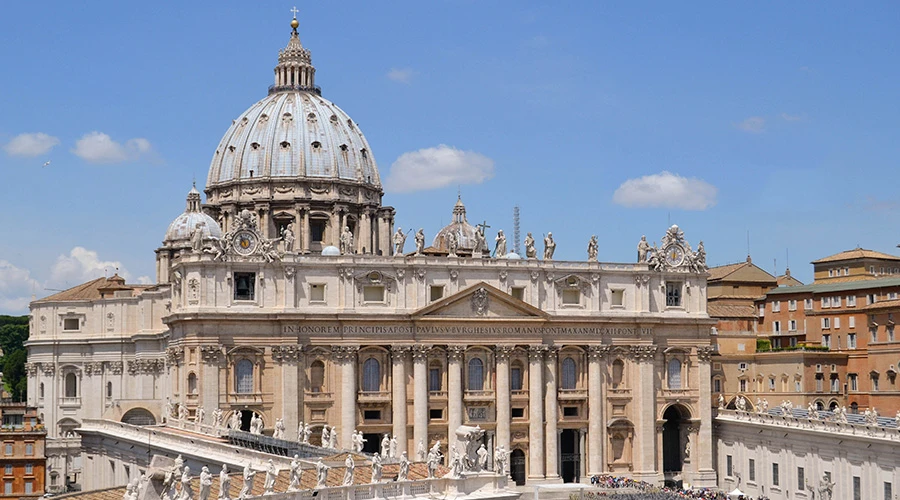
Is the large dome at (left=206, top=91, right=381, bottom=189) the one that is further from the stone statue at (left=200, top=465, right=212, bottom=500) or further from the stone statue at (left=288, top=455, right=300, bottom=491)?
the stone statue at (left=200, top=465, right=212, bottom=500)

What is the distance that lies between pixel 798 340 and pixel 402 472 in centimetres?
7620

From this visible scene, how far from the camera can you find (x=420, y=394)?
324ft

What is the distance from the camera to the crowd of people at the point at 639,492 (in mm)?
89119

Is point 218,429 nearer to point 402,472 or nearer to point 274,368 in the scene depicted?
point 274,368

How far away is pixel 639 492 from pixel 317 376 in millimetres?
21650

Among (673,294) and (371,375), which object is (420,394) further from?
(673,294)

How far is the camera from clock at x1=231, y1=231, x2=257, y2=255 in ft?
314

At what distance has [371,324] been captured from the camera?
98125 mm

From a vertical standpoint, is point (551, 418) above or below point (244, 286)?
below

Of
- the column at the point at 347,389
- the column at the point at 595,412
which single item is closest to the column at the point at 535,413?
the column at the point at 595,412

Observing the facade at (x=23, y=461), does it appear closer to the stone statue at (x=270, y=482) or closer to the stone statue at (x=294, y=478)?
the stone statue at (x=294, y=478)

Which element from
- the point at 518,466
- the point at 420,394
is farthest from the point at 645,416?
the point at 420,394

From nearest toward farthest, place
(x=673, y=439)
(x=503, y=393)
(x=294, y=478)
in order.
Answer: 1. (x=294, y=478)
2. (x=503, y=393)
3. (x=673, y=439)

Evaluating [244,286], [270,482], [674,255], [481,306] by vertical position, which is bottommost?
[270,482]
